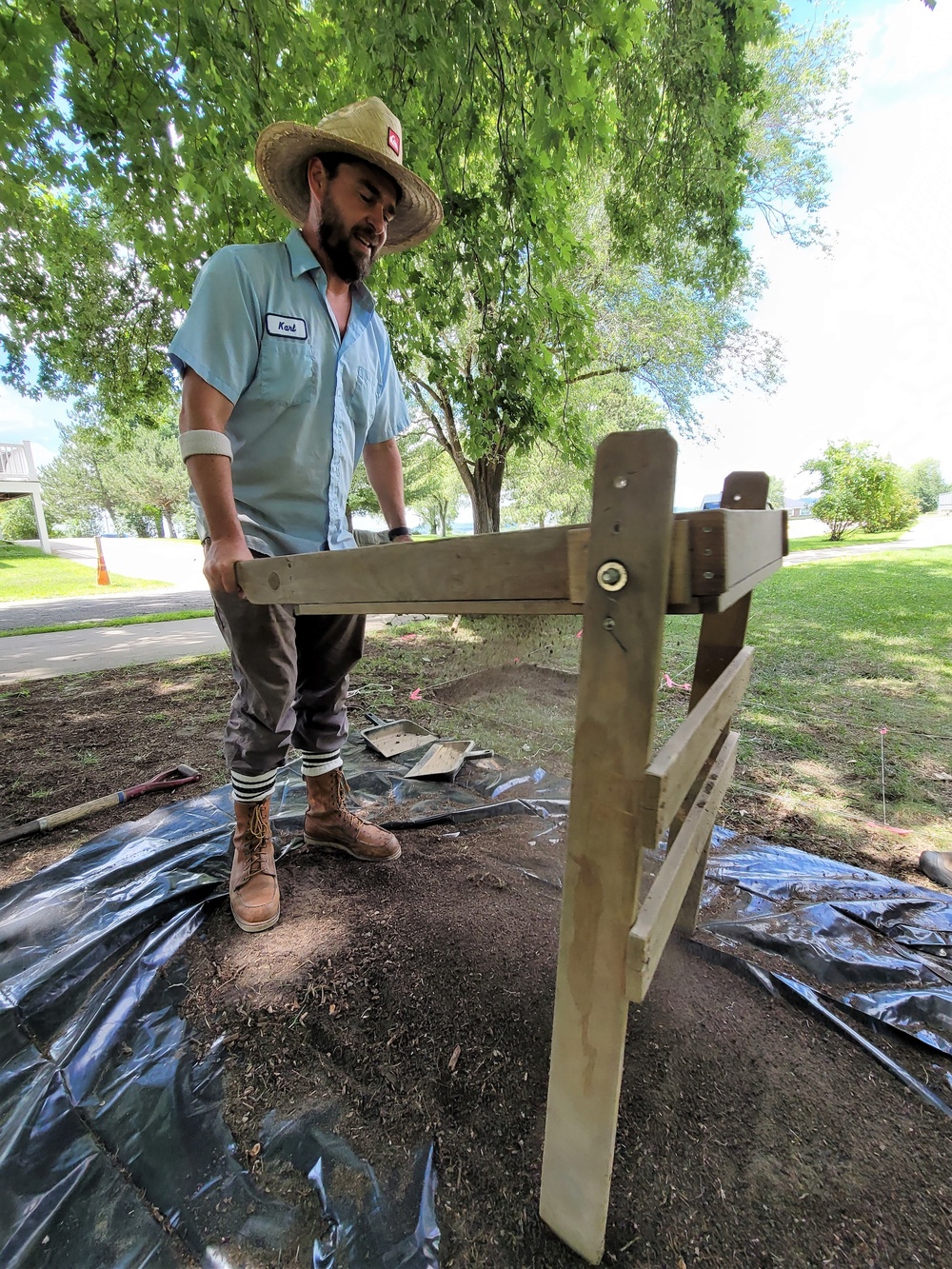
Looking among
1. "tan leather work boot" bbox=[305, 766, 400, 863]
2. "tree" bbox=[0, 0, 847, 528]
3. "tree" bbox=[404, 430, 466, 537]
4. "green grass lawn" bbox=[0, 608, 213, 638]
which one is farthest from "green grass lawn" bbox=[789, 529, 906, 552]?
"tan leather work boot" bbox=[305, 766, 400, 863]

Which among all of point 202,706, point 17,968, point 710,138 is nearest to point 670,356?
point 710,138

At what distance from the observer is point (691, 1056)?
45.5 inches

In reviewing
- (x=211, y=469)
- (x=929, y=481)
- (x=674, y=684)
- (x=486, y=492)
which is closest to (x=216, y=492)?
(x=211, y=469)

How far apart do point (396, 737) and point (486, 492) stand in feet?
21.7

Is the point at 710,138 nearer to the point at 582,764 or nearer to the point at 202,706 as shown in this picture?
the point at 582,764

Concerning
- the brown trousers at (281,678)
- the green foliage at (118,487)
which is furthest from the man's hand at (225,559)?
the green foliage at (118,487)

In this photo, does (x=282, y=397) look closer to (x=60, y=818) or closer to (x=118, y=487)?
(x=60, y=818)

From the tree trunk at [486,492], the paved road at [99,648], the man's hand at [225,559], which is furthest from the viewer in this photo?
the tree trunk at [486,492]

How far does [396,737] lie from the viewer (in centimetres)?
304

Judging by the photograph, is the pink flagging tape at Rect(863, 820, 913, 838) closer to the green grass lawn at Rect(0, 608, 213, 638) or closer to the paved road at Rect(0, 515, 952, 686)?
the paved road at Rect(0, 515, 952, 686)

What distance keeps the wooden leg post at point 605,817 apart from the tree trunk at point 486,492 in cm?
825

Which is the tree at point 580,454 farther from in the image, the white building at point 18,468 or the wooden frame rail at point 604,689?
the white building at point 18,468

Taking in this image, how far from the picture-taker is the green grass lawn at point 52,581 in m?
11.6

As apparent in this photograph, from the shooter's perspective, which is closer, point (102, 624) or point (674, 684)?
point (674, 684)
